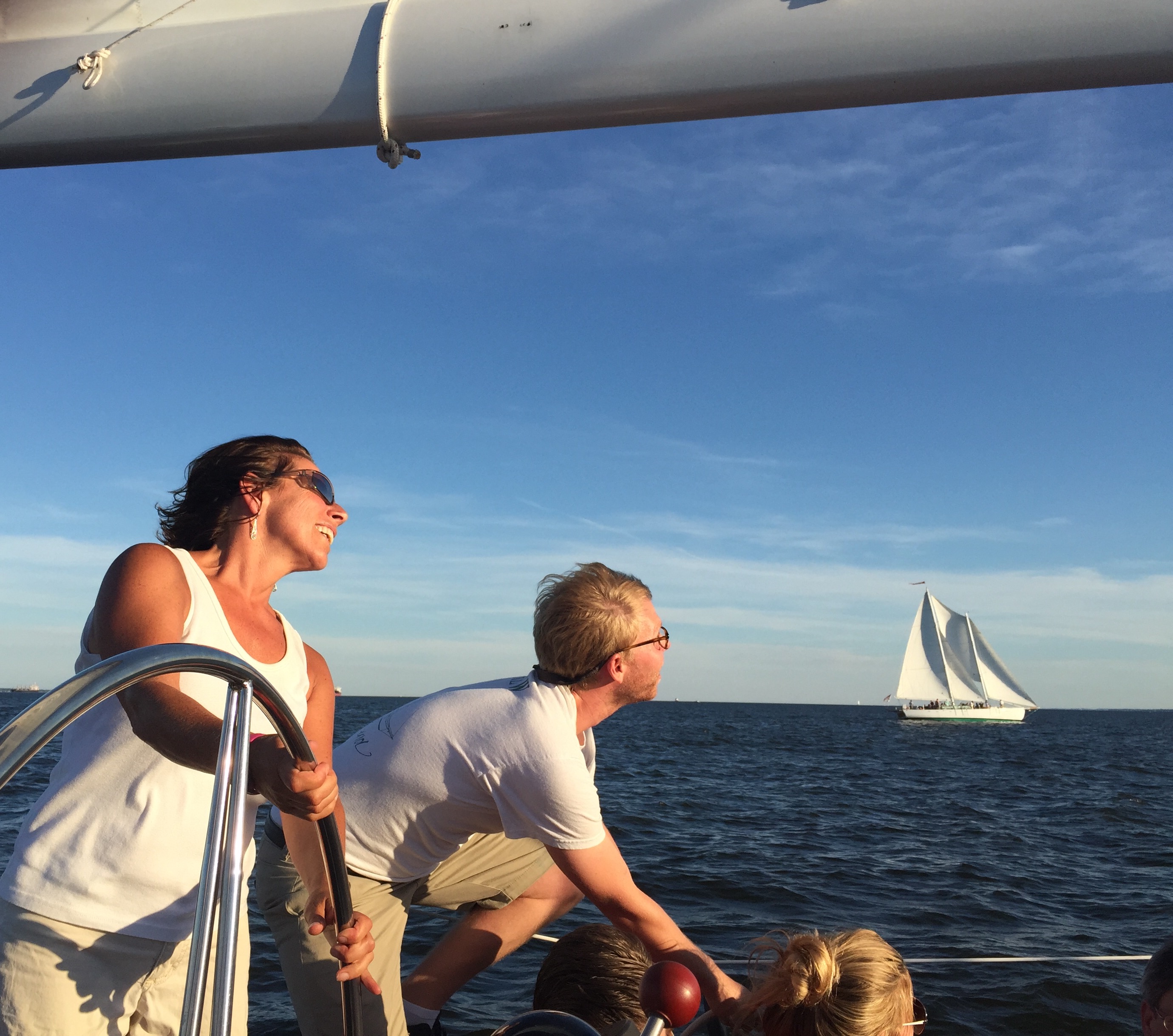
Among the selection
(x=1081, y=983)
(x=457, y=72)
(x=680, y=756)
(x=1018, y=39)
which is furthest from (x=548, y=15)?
(x=680, y=756)

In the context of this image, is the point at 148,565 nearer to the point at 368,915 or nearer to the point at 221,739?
the point at 221,739

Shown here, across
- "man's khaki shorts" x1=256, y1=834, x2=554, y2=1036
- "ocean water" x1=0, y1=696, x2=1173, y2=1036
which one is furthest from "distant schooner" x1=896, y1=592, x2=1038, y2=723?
"man's khaki shorts" x1=256, y1=834, x2=554, y2=1036

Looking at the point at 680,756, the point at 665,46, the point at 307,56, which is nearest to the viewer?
the point at 665,46

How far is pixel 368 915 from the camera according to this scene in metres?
2.37

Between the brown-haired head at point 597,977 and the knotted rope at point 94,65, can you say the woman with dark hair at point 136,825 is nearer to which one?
the brown-haired head at point 597,977

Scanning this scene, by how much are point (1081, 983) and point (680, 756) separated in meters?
23.5

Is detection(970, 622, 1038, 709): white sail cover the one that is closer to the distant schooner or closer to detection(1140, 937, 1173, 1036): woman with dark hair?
the distant schooner

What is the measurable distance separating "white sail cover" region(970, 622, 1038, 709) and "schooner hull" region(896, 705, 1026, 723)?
728mm

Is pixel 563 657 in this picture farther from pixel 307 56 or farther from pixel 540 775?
pixel 307 56

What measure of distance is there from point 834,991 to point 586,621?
965 mm

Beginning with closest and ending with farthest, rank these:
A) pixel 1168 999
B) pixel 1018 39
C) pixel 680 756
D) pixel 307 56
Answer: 1. pixel 1018 39
2. pixel 307 56
3. pixel 1168 999
4. pixel 680 756

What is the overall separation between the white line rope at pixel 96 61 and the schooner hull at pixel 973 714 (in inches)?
2977

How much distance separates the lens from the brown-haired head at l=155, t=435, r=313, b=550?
6.82ft

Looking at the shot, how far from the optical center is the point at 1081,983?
584cm
